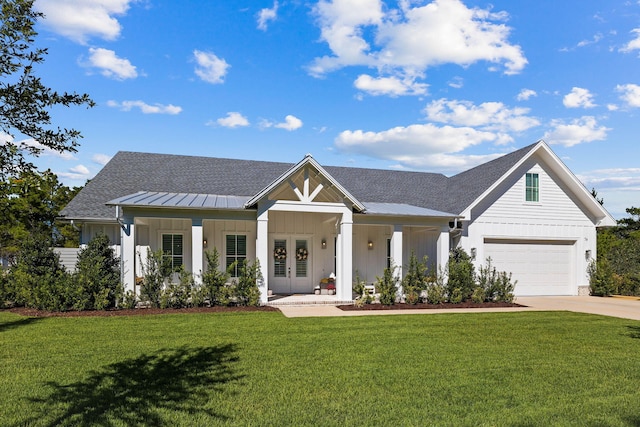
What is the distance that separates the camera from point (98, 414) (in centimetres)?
442

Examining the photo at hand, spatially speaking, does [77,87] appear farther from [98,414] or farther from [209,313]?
[209,313]

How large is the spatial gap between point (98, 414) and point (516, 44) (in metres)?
16.8

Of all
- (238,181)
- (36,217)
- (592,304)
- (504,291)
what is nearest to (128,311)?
(238,181)

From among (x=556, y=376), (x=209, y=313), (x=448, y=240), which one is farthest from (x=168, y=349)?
(x=448, y=240)

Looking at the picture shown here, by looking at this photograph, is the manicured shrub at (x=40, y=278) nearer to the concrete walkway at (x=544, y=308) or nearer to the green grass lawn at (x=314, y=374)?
the green grass lawn at (x=314, y=374)

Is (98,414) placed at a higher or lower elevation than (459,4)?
lower

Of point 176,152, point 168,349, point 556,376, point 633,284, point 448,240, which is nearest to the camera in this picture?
point 556,376

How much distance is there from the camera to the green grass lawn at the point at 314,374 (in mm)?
4492

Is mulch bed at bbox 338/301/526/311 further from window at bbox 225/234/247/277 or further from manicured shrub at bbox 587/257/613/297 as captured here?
manicured shrub at bbox 587/257/613/297

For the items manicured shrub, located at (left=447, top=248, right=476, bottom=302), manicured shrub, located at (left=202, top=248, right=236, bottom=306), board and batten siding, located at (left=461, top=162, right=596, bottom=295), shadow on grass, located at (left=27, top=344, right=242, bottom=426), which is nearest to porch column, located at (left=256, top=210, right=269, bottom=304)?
manicured shrub, located at (left=202, top=248, right=236, bottom=306)

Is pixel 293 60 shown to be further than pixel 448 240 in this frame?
Yes

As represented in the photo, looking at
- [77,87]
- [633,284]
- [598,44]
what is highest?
[598,44]

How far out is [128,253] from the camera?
40.4ft

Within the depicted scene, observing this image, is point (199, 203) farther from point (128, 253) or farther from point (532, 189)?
point (532, 189)
